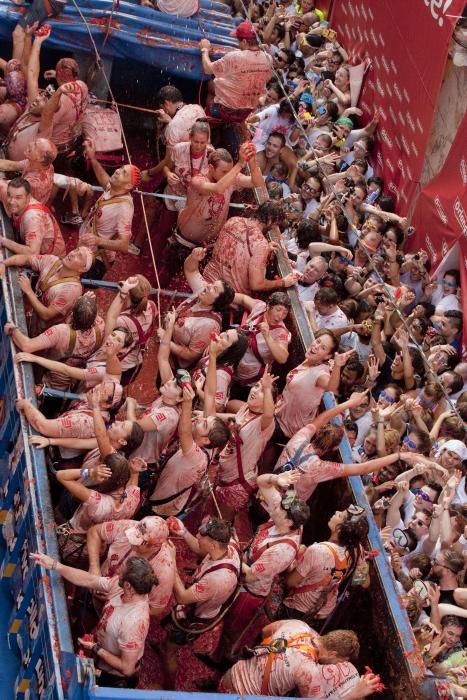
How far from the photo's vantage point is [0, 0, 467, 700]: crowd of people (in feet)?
21.4

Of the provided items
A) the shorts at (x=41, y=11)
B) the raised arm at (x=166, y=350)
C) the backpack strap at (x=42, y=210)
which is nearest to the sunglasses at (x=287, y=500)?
the raised arm at (x=166, y=350)

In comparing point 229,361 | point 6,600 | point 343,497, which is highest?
point 229,361

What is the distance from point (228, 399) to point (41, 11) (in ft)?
14.8

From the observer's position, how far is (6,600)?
A: 741 centimetres

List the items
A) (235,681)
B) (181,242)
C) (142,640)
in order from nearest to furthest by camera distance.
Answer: (142,640) → (235,681) → (181,242)

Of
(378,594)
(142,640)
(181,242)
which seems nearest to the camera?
(142,640)

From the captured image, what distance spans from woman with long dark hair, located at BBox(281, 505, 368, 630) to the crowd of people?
0.01m

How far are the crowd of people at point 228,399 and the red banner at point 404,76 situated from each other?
1037 mm

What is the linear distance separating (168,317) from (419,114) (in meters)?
5.82

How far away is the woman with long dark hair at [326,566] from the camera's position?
689 centimetres

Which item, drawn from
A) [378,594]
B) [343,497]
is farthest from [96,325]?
[378,594]

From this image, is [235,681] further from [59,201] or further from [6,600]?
[59,201]

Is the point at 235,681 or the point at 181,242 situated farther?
the point at 181,242

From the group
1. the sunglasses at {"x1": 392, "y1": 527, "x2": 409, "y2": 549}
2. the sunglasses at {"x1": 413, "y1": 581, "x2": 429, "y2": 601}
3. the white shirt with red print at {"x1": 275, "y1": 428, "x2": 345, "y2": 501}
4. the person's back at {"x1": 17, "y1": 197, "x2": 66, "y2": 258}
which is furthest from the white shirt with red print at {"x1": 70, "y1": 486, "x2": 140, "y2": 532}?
the person's back at {"x1": 17, "y1": 197, "x2": 66, "y2": 258}
